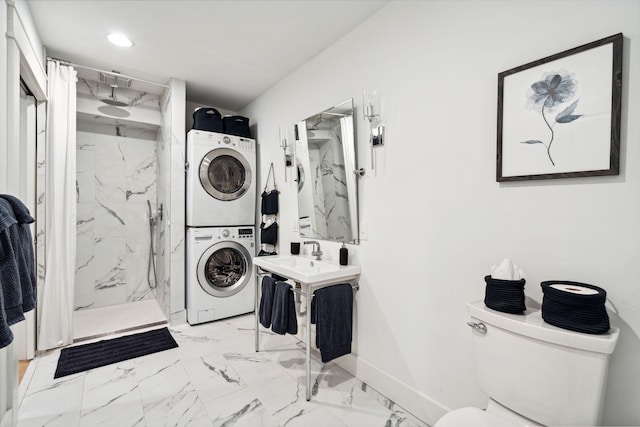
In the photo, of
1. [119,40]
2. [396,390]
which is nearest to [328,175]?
[396,390]

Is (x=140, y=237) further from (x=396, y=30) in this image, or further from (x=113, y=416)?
(x=396, y=30)

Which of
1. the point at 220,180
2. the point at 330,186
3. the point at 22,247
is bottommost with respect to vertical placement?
the point at 22,247

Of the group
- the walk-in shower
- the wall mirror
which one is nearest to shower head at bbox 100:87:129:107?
the walk-in shower

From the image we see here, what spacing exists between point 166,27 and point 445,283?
2555 millimetres

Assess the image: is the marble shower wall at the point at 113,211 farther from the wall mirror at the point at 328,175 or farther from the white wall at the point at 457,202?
the white wall at the point at 457,202

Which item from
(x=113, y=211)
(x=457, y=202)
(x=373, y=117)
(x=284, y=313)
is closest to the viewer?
(x=457, y=202)

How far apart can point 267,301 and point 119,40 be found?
2.35 meters

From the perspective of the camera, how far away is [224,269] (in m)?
3.35

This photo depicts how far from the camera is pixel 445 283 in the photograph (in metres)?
1.61

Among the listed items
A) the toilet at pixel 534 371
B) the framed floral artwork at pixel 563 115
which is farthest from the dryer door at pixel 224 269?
the framed floral artwork at pixel 563 115

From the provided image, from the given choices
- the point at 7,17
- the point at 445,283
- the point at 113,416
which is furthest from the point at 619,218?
the point at 7,17

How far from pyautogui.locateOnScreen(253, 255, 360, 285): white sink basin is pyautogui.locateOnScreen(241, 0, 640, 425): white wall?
0.12 m

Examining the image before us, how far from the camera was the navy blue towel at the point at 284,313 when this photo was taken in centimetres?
215

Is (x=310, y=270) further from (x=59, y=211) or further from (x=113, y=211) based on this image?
(x=113, y=211)
